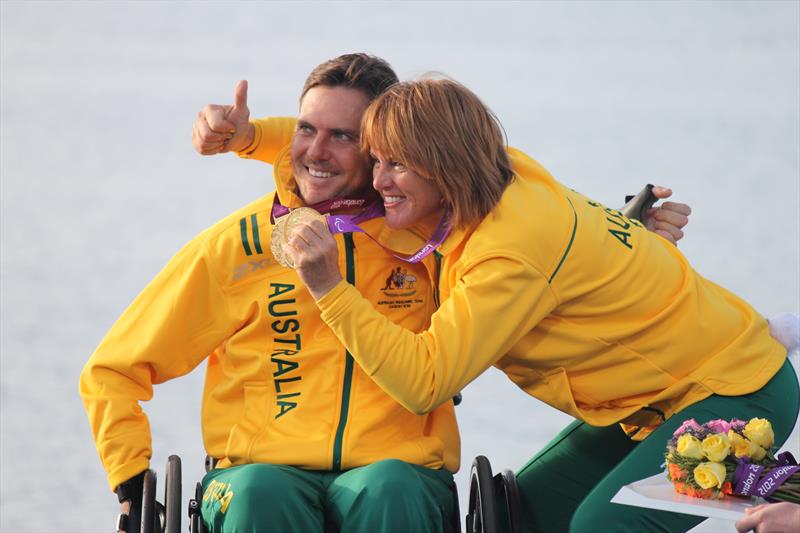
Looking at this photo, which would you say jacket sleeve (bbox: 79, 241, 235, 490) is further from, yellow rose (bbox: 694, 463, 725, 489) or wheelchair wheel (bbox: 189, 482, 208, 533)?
yellow rose (bbox: 694, 463, 725, 489)

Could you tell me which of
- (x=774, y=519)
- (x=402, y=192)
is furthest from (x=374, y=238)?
(x=774, y=519)

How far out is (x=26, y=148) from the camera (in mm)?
9508

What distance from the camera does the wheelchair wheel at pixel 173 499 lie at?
8.94ft

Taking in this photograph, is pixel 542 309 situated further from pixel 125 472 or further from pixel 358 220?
pixel 125 472


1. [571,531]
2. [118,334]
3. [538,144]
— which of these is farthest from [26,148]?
[571,531]

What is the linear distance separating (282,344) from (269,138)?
0.51 metres

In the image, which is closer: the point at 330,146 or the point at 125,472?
the point at 125,472

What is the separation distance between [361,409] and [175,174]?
6300 millimetres

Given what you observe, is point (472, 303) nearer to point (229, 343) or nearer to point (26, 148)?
point (229, 343)

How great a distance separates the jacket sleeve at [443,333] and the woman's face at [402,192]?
0.20 metres

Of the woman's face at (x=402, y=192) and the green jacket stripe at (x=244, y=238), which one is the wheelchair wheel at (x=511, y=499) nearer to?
the woman's face at (x=402, y=192)

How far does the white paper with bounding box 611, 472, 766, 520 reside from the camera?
7.97 feet

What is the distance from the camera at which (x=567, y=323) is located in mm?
2924

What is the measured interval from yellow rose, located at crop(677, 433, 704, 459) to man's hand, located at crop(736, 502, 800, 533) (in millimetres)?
194
